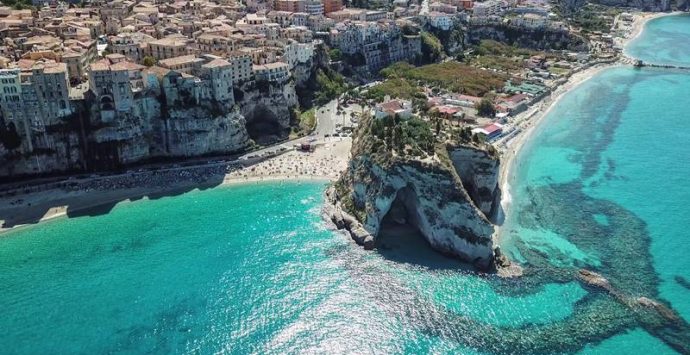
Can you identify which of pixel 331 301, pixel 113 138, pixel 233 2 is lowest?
pixel 331 301

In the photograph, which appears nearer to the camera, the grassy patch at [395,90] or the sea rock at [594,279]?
the sea rock at [594,279]

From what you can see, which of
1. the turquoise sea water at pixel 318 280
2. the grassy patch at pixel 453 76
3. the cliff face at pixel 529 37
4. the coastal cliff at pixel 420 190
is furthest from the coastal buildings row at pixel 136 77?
the cliff face at pixel 529 37

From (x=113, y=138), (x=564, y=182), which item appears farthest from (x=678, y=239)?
(x=113, y=138)

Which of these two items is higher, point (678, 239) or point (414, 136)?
point (414, 136)

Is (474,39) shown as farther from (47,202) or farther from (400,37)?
(47,202)

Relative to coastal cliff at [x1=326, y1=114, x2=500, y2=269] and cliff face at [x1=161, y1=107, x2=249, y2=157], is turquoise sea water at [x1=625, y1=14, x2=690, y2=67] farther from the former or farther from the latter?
cliff face at [x1=161, y1=107, x2=249, y2=157]

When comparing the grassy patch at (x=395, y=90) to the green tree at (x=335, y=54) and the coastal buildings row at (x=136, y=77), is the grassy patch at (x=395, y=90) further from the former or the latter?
the coastal buildings row at (x=136, y=77)
